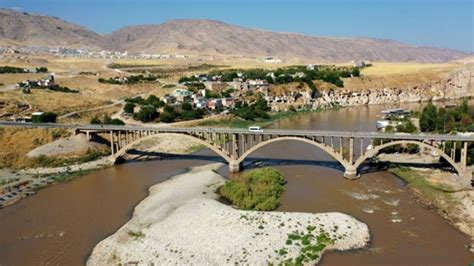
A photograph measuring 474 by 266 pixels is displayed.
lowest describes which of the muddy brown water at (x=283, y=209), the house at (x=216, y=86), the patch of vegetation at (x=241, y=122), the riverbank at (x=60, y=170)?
the muddy brown water at (x=283, y=209)

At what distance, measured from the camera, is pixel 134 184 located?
50.5 metres

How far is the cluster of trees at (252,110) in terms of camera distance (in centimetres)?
8925

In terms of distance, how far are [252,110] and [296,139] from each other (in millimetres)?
42444

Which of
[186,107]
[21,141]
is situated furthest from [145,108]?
[21,141]

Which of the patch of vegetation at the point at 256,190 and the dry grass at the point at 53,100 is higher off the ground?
the dry grass at the point at 53,100

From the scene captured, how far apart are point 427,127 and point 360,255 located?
138 feet

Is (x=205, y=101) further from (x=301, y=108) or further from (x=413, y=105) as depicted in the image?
(x=413, y=105)

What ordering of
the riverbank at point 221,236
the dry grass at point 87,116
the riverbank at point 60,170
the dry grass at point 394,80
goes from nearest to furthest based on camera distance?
the riverbank at point 221,236 < the riverbank at point 60,170 < the dry grass at point 87,116 < the dry grass at point 394,80

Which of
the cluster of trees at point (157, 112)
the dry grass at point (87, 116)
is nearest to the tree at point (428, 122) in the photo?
the cluster of trees at point (157, 112)

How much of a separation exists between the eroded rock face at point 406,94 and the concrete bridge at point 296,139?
50.1 meters

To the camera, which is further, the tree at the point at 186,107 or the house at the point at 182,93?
the house at the point at 182,93

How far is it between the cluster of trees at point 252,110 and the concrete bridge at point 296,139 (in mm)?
24028

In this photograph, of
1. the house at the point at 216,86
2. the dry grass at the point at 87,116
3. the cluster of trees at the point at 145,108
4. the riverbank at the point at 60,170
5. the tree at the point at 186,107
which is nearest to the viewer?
the riverbank at the point at 60,170

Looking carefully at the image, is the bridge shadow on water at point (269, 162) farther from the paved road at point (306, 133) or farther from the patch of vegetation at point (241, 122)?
the patch of vegetation at point (241, 122)
